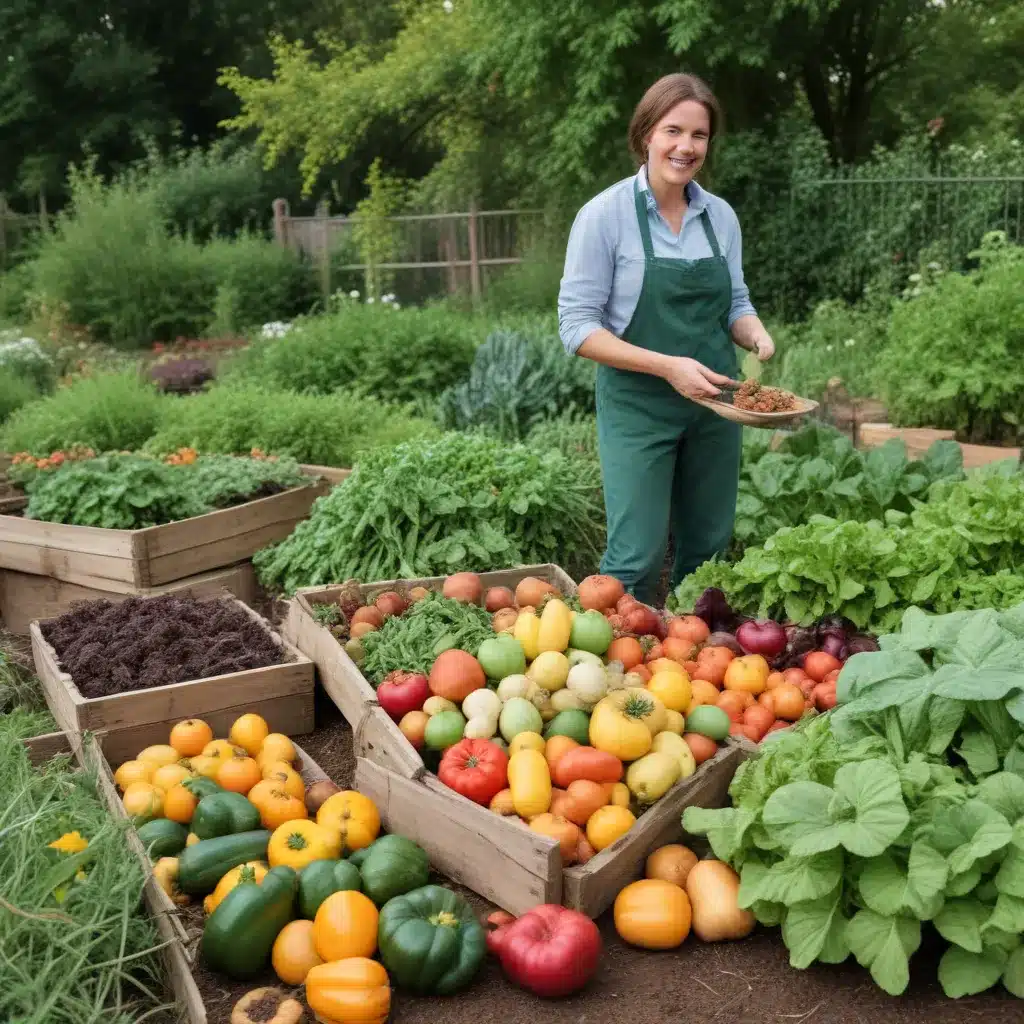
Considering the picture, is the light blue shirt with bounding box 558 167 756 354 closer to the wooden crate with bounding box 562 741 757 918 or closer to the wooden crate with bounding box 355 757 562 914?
the wooden crate with bounding box 562 741 757 918

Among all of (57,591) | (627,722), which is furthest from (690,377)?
(57,591)

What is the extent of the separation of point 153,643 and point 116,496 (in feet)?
4.75

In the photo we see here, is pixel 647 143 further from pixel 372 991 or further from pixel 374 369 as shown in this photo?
pixel 374 369

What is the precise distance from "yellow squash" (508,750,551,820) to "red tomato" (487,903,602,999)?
31cm

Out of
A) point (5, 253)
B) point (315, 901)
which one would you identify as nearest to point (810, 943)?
point (315, 901)

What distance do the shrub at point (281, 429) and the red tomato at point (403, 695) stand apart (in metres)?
3.26

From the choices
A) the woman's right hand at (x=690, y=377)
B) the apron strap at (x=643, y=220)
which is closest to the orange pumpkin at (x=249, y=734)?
the woman's right hand at (x=690, y=377)

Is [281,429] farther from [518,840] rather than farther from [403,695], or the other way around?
[518,840]

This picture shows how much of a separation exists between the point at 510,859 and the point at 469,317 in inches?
449

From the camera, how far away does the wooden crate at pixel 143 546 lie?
5.40m

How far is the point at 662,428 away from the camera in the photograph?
4191 mm

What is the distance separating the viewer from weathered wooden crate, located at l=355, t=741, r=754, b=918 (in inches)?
114

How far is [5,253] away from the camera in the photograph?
731 inches

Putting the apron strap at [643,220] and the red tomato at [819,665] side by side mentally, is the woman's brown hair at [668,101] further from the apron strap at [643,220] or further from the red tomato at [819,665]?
the red tomato at [819,665]
